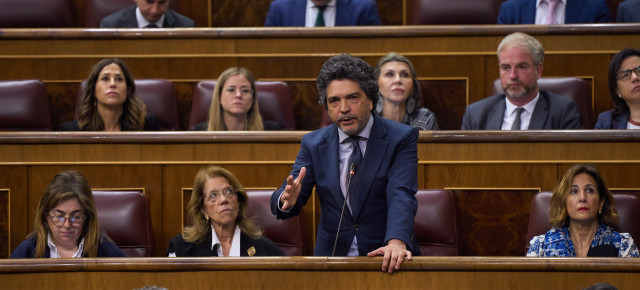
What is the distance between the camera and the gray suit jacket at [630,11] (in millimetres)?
1838

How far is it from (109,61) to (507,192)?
0.79 meters

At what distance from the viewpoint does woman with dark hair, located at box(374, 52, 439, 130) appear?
1.60 metres

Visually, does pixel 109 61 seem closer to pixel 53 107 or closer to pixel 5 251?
pixel 53 107

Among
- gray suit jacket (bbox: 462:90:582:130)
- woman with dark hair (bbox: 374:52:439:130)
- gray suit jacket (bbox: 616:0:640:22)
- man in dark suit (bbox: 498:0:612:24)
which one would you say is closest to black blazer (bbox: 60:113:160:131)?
woman with dark hair (bbox: 374:52:439:130)

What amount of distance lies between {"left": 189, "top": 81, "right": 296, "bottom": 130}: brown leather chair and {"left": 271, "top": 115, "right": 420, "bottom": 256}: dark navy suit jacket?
0.65 m

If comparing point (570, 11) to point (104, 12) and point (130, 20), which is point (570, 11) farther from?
point (104, 12)

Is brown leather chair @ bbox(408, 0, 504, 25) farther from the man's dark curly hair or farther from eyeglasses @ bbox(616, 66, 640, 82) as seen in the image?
the man's dark curly hair

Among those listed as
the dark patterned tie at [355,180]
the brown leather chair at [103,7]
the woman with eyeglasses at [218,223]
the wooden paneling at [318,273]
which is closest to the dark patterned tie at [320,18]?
the brown leather chair at [103,7]

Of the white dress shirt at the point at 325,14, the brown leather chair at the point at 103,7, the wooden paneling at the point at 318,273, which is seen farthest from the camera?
the brown leather chair at the point at 103,7

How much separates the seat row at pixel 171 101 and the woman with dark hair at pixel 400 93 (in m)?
0.11

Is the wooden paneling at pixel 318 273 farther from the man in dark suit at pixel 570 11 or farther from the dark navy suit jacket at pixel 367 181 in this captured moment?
the man in dark suit at pixel 570 11

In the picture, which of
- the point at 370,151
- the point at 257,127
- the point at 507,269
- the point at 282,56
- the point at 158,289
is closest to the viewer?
the point at 158,289

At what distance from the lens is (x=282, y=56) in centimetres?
176

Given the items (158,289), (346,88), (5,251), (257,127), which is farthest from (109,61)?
(158,289)
